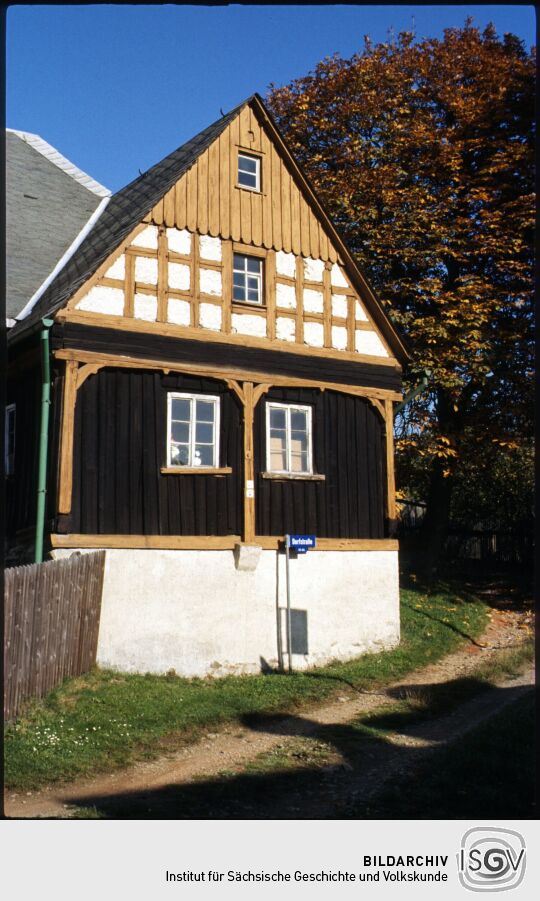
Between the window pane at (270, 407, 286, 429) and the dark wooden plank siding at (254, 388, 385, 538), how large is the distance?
0.69ft

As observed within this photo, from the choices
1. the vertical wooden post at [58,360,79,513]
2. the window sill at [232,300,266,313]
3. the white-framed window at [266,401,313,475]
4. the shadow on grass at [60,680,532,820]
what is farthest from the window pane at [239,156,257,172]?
the shadow on grass at [60,680,532,820]

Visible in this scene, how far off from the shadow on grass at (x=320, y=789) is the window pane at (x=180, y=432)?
19.4 ft

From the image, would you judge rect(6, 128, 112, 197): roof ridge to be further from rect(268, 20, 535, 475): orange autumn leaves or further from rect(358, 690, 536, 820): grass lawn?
rect(358, 690, 536, 820): grass lawn

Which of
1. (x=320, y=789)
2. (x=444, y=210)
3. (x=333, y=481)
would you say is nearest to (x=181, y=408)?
(x=333, y=481)

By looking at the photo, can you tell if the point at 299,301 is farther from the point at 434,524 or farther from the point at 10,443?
the point at 434,524

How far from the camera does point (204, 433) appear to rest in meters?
17.3

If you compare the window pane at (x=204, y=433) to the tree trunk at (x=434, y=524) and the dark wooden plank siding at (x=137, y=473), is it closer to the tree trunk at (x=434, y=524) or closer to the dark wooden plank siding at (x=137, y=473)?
the dark wooden plank siding at (x=137, y=473)

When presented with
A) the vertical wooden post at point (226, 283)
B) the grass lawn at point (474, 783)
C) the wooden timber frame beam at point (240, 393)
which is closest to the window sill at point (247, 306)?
the vertical wooden post at point (226, 283)

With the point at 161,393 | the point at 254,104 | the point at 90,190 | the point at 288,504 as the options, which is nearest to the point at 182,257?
the point at 161,393

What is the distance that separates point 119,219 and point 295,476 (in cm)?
627

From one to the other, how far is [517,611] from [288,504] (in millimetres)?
9457

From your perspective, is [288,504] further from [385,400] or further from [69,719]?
[69,719]

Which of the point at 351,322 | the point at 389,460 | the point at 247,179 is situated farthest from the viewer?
the point at 389,460

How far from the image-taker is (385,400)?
1959 cm
